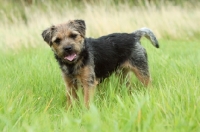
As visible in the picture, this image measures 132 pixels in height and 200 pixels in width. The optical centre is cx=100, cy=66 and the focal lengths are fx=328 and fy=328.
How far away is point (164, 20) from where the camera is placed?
1098 centimetres

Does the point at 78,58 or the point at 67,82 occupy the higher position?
the point at 78,58

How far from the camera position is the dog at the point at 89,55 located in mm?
4336

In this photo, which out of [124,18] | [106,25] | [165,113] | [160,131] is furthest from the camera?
[124,18]

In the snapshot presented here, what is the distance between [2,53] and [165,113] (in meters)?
5.33

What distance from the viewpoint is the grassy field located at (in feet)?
8.09

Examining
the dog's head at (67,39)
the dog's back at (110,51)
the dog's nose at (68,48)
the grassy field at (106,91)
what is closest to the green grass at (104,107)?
the grassy field at (106,91)

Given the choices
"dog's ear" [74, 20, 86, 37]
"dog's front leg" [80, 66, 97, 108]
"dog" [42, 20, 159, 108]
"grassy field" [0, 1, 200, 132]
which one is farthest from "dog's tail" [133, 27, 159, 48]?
"dog's front leg" [80, 66, 97, 108]

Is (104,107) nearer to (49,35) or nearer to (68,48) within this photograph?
(68,48)

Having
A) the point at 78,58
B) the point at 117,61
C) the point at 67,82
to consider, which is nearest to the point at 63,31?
the point at 78,58

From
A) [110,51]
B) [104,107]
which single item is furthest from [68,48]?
[104,107]

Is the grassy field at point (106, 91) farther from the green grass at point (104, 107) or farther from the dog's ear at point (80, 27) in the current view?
the dog's ear at point (80, 27)

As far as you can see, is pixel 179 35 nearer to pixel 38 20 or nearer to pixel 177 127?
pixel 38 20

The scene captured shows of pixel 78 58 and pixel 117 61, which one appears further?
pixel 117 61

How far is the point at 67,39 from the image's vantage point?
171 inches
